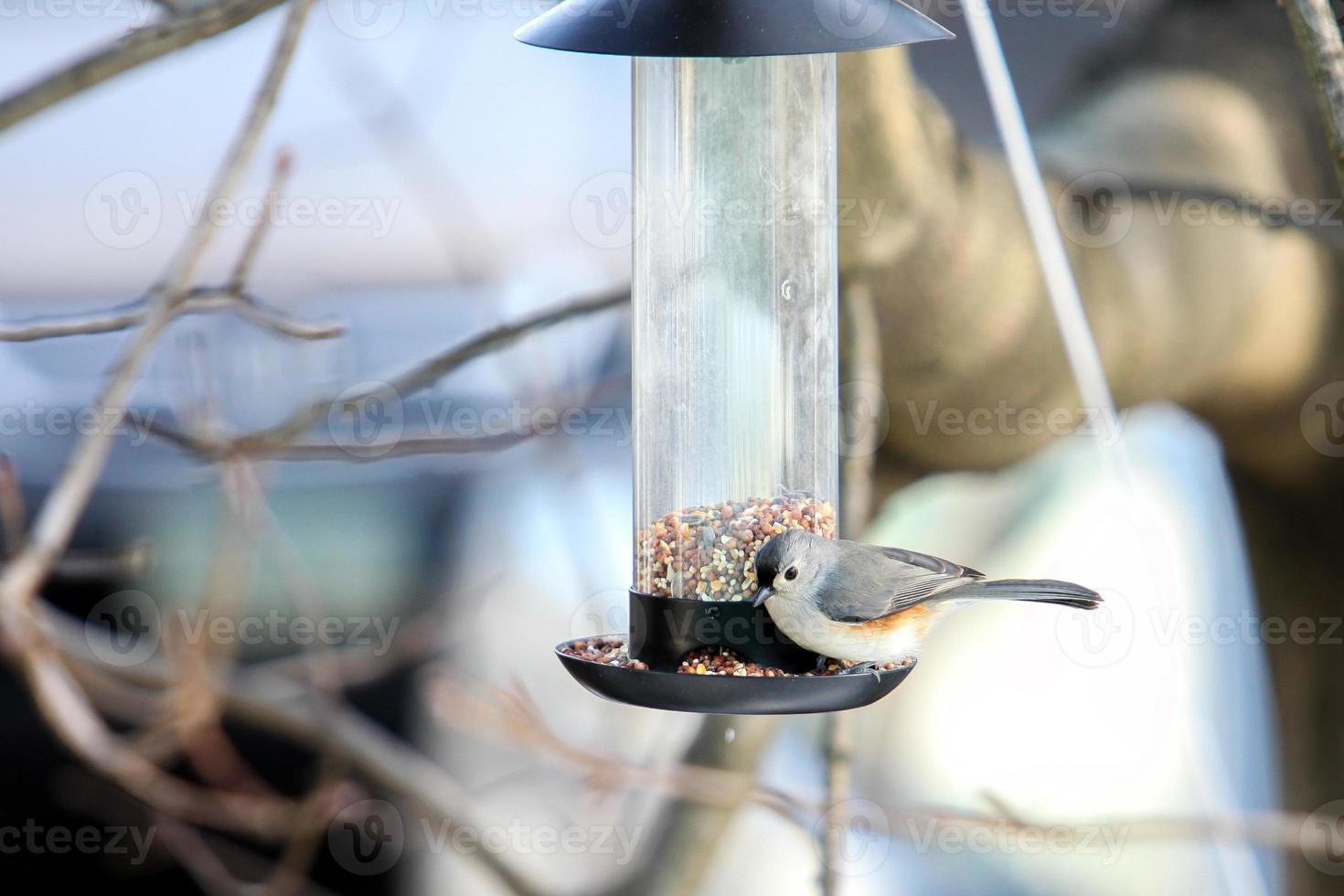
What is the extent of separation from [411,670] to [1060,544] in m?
1.42

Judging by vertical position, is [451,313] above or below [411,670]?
above

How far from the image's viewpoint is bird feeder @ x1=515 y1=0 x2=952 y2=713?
1636 mm

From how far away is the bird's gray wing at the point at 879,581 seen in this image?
59.4 inches

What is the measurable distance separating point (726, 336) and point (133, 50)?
73 cm

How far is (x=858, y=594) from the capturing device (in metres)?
1.52

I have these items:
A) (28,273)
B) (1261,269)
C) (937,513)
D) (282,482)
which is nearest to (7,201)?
(28,273)

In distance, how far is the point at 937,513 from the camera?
9.78ft

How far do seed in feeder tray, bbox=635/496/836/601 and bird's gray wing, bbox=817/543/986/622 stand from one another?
0.11 meters

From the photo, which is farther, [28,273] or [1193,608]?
[1193,608]

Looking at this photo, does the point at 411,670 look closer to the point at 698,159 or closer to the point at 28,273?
the point at 28,273
